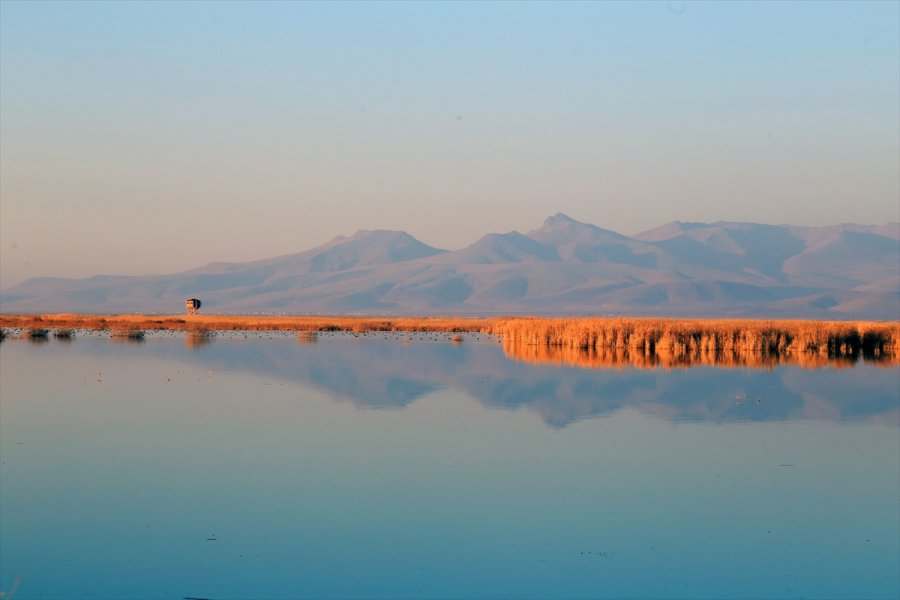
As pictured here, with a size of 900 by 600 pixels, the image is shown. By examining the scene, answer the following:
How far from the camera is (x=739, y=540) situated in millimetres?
15281

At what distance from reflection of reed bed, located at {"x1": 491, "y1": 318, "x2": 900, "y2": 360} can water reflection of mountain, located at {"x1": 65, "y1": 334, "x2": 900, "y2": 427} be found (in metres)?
7.80

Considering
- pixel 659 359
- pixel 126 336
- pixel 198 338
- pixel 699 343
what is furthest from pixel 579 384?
pixel 126 336

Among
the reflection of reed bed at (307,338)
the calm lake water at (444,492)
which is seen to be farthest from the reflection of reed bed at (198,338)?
the calm lake water at (444,492)

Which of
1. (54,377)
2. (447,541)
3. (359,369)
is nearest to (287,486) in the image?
(447,541)

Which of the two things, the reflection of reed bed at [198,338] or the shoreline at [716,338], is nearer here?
the shoreline at [716,338]

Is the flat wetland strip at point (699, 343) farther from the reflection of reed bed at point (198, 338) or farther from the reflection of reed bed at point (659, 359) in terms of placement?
the reflection of reed bed at point (198, 338)

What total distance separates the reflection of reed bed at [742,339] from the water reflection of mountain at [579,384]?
7.80 metres

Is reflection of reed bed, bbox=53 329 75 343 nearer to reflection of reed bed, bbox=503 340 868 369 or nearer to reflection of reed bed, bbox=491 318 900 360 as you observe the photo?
reflection of reed bed, bbox=503 340 868 369

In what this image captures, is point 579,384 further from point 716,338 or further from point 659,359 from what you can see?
point 716,338

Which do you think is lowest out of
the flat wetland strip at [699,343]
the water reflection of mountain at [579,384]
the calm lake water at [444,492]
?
the calm lake water at [444,492]

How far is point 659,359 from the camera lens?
49.6 m

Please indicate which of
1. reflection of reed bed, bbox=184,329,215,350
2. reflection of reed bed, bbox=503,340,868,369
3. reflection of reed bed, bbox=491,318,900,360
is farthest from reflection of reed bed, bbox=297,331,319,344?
reflection of reed bed, bbox=491,318,900,360

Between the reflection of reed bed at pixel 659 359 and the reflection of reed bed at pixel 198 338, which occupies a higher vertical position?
the reflection of reed bed at pixel 198 338

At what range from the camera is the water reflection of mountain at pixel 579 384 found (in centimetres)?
3067
